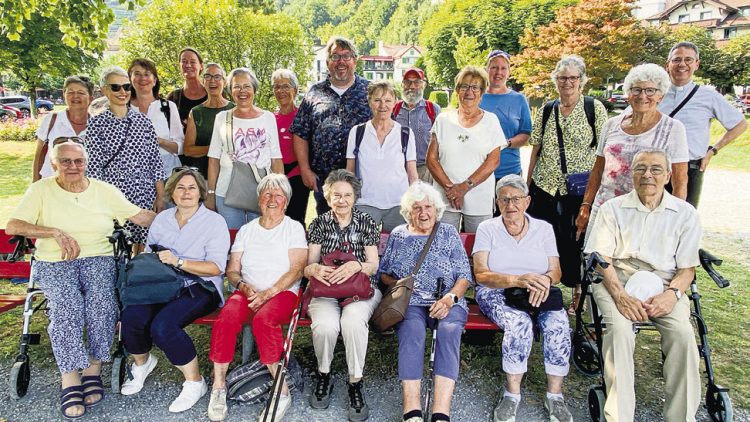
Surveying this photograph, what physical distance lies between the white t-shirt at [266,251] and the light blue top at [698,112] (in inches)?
129

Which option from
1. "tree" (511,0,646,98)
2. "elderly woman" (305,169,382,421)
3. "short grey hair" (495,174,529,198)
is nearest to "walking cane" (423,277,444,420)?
"elderly woman" (305,169,382,421)

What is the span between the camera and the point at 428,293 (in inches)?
136

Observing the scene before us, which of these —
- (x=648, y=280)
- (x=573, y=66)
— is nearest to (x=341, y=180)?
(x=648, y=280)

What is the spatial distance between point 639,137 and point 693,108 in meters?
1.08

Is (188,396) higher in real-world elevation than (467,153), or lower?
lower

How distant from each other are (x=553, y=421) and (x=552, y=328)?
555mm

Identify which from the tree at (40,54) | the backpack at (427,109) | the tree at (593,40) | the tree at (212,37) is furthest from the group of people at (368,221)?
the tree at (593,40)

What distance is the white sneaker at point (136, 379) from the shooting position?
135 inches

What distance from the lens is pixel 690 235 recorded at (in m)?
3.18

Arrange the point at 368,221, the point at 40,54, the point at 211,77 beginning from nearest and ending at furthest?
the point at 368,221 < the point at 211,77 < the point at 40,54

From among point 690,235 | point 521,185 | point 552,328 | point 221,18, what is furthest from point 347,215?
point 221,18

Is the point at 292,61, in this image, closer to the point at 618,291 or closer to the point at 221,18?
the point at 221,18

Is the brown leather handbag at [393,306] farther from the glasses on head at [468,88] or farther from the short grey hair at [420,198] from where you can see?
the glasses on head at [468,88]

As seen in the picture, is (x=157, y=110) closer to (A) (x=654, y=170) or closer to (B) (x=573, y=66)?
(B) (x=573, y=66)
